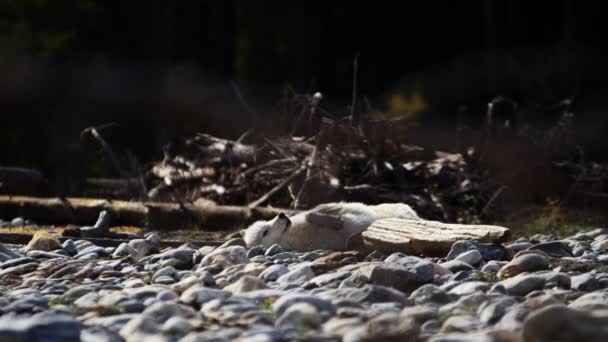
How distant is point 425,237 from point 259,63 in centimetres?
1207

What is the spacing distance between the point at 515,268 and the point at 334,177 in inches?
150

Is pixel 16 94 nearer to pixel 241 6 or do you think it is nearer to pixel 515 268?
pixel 241 6

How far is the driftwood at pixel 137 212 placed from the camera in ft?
22.9

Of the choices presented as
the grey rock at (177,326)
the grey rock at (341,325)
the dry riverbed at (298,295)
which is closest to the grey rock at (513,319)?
the dry riverbed at (298,295)

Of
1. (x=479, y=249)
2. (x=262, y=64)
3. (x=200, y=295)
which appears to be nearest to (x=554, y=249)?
(x=479, y=249)

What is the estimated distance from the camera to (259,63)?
1656cm

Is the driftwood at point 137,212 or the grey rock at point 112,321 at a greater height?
the grey rock at point 112,321

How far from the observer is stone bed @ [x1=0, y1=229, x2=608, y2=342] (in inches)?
104

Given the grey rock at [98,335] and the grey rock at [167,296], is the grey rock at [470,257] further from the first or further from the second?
the grey rock at [98,335]

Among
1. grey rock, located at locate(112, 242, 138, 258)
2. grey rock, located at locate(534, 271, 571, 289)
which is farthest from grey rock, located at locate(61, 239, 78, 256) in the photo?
grey rock, located at locate(534, 271, 571, 289)

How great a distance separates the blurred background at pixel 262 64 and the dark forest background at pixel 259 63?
0.03 m

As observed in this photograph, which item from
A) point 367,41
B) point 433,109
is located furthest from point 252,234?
point 367,41

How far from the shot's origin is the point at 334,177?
773 cm

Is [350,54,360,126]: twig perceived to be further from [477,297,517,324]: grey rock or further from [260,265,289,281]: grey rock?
[477,297,517,324]: grey rock
